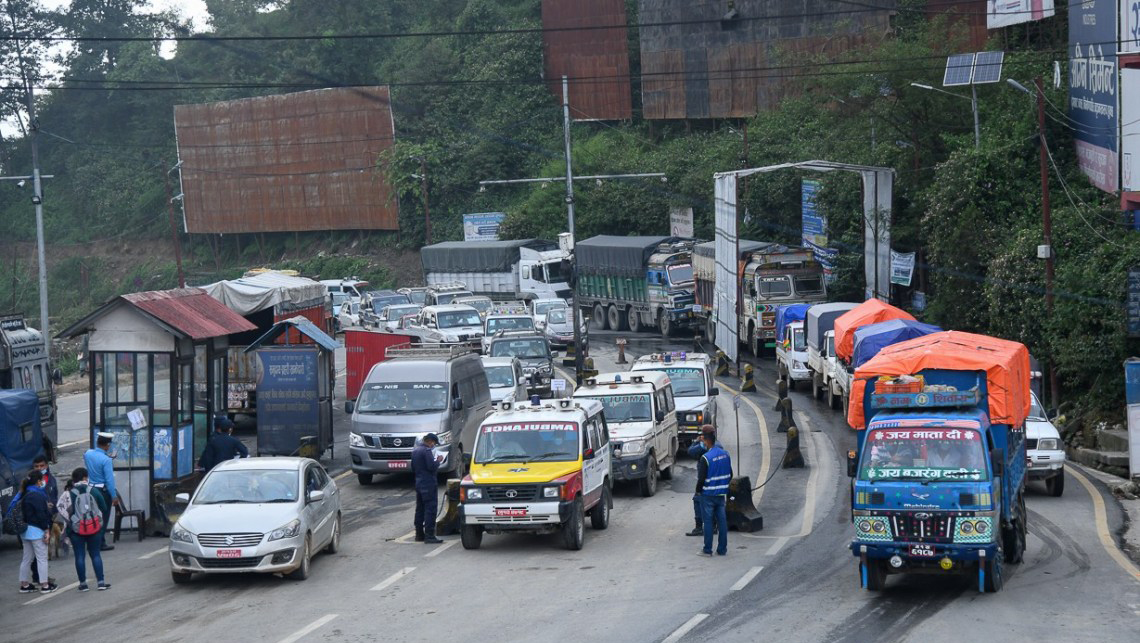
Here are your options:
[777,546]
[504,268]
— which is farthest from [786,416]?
[504,268]

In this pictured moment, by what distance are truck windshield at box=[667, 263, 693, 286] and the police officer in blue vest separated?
3501 cm

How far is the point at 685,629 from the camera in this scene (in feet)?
42.9

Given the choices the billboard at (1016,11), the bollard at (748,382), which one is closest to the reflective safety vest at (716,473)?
the bollard at (748,382)

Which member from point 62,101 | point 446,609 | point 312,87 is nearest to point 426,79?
point 312,87

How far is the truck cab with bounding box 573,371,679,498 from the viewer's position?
2191cm

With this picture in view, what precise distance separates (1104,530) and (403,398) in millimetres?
12256

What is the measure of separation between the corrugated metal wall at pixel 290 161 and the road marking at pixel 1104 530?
62.8 m

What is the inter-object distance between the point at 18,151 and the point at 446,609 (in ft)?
338

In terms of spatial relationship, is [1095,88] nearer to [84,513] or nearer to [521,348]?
[521,348]

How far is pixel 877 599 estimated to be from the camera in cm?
1427

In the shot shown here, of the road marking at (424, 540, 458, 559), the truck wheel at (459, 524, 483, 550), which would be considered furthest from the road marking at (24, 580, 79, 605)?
the truck wheel at (459, 524, 483, 550)

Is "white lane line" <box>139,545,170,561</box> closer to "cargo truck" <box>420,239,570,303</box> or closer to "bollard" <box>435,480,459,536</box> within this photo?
"bollard" <box>435,480,459,536</box>

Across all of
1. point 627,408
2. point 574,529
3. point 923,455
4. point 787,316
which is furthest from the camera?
point 787,316

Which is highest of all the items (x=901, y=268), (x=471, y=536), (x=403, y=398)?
(x=901, y=268)
